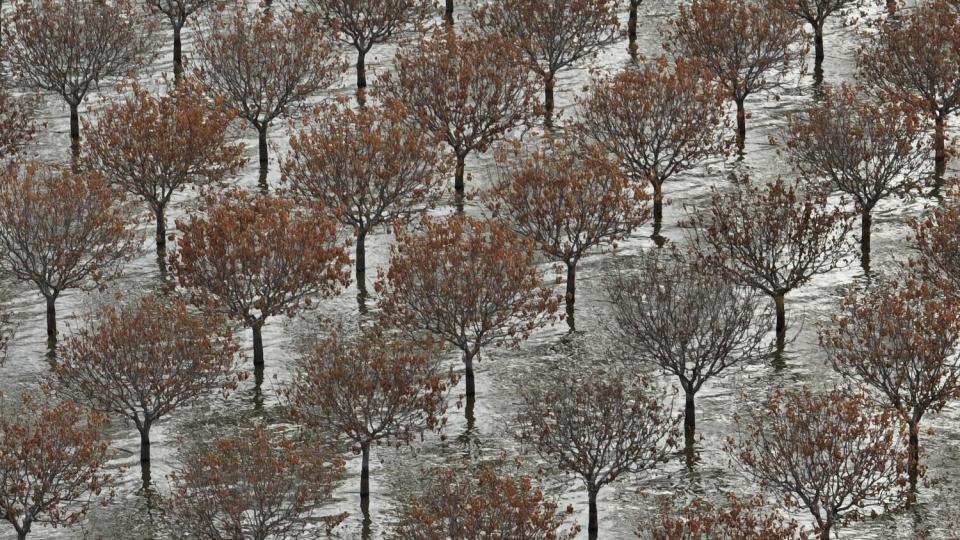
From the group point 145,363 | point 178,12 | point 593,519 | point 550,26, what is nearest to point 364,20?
point 550,26

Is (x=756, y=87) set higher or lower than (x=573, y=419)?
higher

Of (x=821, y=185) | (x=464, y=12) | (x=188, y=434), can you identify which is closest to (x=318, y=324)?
(x=188, y=434)

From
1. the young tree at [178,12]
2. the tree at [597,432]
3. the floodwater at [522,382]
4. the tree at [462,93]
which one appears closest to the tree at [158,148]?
the floodwater at [522,382]

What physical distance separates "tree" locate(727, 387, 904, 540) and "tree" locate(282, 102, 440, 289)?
20.1 m

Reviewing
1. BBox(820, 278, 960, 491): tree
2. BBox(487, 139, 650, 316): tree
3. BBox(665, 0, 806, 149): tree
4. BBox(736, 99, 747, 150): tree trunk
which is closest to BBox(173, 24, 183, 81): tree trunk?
BBox(665, 0, 806, 149): tree

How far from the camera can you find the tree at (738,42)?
90.9 m

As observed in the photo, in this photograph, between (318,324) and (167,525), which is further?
(318,324)

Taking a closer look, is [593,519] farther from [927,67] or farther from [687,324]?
[927,67]

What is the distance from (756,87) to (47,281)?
32.0m

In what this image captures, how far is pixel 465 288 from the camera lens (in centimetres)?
7200

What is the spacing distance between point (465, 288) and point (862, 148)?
18.5m

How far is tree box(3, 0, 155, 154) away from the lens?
3642 inches

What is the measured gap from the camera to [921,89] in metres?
88.8

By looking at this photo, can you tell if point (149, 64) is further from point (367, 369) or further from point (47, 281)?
point (367, 369)
